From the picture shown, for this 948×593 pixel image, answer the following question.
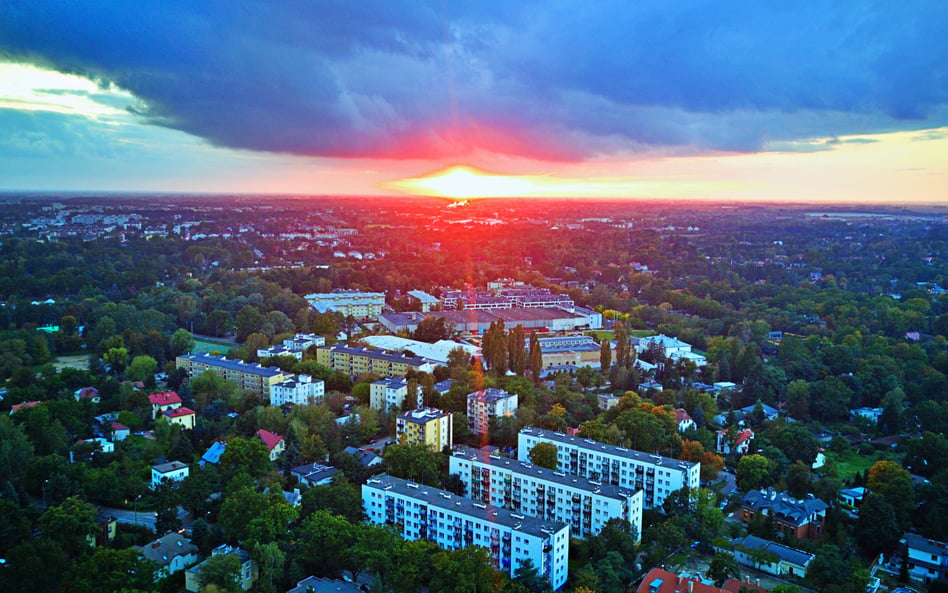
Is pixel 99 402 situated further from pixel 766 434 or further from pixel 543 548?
pixel 766 434

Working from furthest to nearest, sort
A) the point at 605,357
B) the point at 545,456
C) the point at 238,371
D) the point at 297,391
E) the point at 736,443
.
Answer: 1. the point at 605,357
2. the point at 238,371
3. the point at 297,391
4. the point at 736,443
5. the point at 545,456

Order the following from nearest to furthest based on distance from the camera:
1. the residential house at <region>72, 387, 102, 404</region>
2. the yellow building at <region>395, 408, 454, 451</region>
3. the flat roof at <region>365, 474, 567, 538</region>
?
the flat roof at <region>365, 474, 567, 538</region>
the yellow building at <region>395, 408, 454, 451</region>
the residential house at <region>72, 387, 102, 404</region>

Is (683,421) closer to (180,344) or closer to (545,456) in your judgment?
(545,456)

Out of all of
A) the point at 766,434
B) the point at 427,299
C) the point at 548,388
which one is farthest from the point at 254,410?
the point at 427,299

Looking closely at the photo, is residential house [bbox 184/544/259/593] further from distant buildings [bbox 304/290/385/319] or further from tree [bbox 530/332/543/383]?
distant buildings [bbox 304/290/385/319]

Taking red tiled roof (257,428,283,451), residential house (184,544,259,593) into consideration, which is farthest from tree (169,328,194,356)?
residential house (184,544,259,593)

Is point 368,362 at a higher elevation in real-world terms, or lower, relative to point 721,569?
higher

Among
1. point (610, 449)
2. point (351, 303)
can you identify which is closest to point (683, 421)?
point (610, 449)
